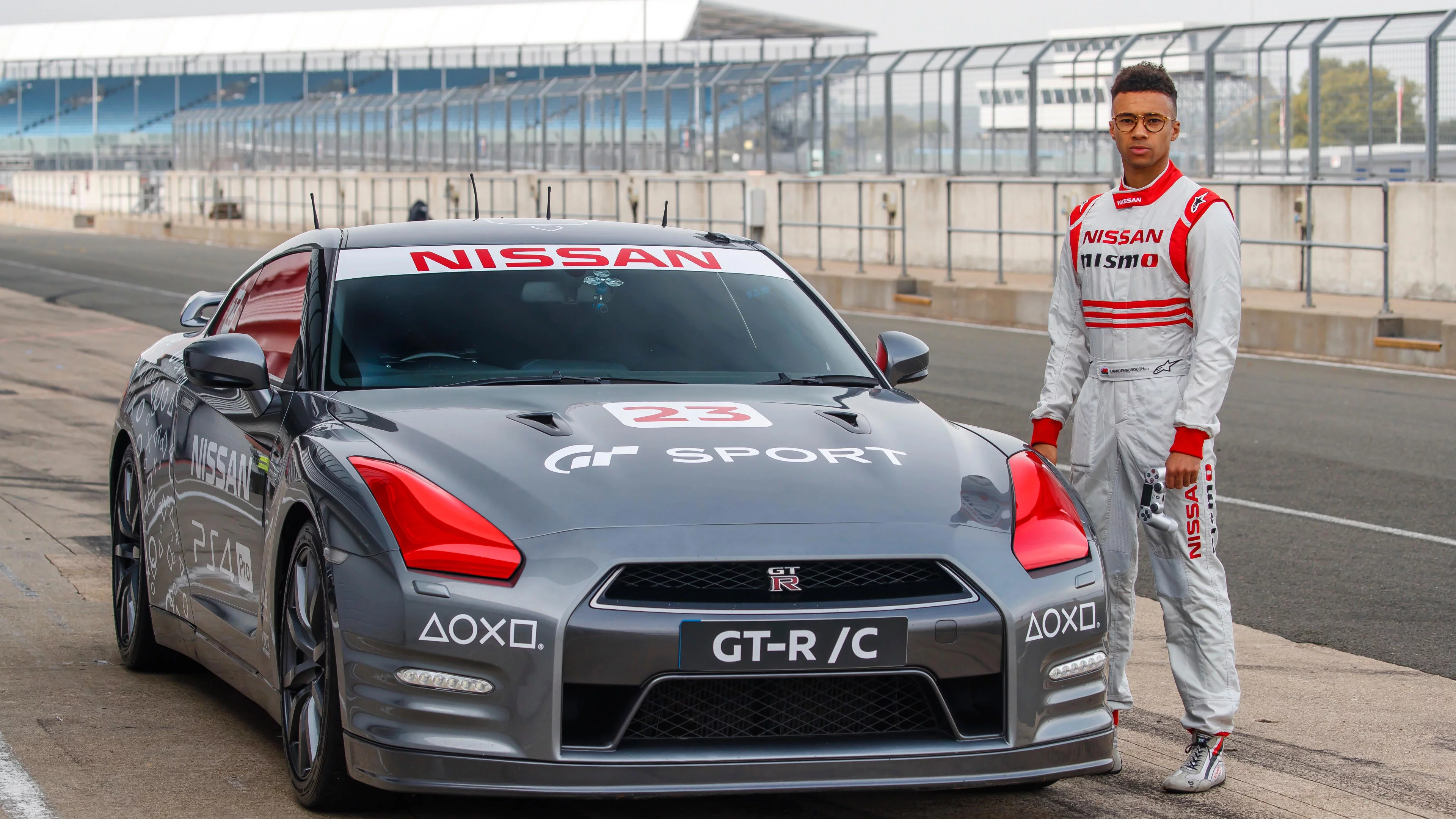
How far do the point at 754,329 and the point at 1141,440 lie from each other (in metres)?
1.20

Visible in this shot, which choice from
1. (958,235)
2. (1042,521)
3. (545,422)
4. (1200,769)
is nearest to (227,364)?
(545,422)

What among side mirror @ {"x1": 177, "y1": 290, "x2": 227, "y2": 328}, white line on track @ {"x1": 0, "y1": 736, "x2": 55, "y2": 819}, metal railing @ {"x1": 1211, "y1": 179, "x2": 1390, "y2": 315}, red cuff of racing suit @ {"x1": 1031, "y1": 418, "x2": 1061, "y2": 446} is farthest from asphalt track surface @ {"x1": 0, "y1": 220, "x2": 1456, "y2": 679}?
white line on track @ {"x1": 0, "y1": 736, "x2": 55, "y2": 819}

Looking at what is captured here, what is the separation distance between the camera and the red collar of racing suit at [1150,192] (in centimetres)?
493

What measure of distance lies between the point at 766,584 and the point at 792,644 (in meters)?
0.15

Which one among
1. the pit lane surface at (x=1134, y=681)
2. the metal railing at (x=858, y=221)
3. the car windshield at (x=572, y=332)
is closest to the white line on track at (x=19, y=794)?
the pit lane surface at (x=1134, y=681)

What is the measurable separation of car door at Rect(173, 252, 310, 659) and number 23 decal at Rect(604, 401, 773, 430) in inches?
38.4

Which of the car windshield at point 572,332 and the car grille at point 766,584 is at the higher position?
the car windshield at point 572,332

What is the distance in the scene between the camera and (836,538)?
3.92m

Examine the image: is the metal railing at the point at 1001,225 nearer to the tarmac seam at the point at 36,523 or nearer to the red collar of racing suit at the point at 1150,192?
the tarmac seam at the point at 36,523

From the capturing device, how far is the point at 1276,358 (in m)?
18.0

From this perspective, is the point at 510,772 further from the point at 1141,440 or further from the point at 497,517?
the point at 1141,440

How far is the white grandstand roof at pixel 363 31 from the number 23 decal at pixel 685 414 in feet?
277

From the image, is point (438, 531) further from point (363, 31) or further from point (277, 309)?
point (363, 31)

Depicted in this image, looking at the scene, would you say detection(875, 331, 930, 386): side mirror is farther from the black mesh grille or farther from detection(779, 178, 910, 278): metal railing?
detection(779, 178, 910, 278): metal railing
